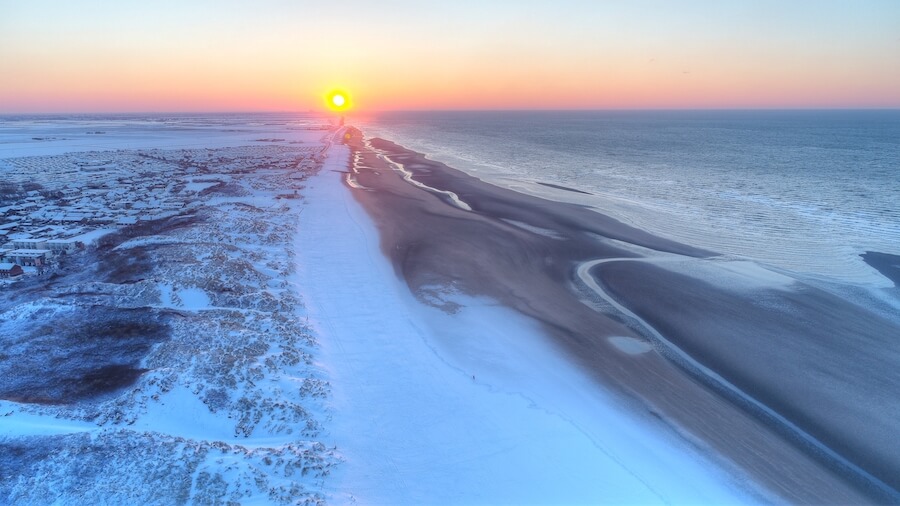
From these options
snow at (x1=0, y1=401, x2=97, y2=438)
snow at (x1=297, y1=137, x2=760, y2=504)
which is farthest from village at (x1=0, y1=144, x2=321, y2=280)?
snow at (x1=297, y1=137, x2=760, y2=504)

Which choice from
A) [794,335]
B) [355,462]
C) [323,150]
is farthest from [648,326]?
[323,150]

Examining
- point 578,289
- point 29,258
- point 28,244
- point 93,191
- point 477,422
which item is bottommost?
point 477,422

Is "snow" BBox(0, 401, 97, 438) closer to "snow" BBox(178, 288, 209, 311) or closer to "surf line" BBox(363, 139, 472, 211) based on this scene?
"snow" BBox(178, 288, 209, 311)

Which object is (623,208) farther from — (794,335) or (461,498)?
(461,498)

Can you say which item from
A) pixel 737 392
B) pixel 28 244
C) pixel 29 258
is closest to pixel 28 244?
pixel 28 244

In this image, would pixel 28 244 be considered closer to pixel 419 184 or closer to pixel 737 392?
pixel 419 184

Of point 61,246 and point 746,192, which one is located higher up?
point 746,192
